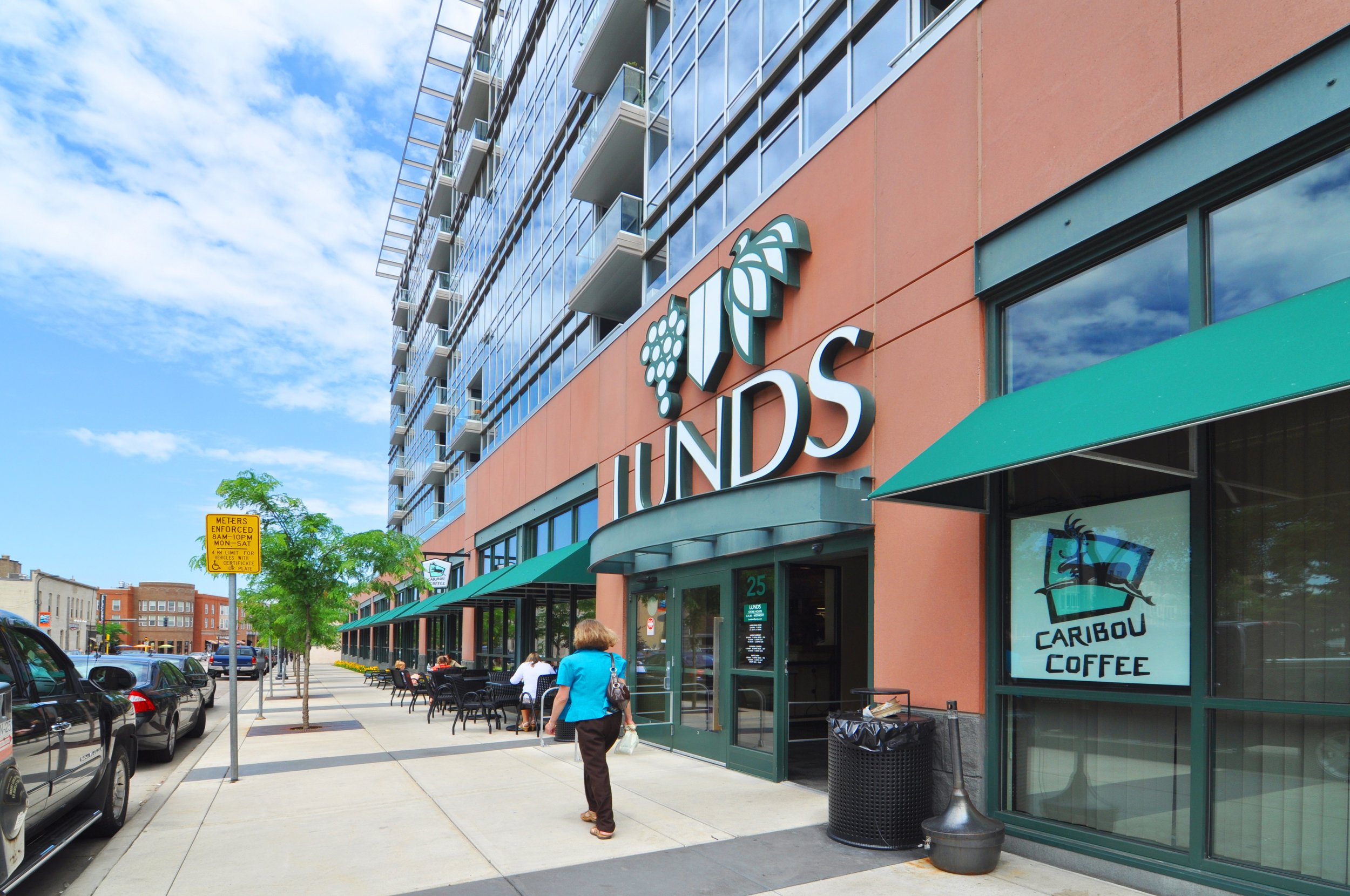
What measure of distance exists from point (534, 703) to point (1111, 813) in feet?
32.6

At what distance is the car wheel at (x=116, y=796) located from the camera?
24.5 feet

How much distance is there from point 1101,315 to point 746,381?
5.15 m

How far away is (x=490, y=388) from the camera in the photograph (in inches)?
1179

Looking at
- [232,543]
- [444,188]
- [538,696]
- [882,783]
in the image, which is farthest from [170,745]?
[444,188]

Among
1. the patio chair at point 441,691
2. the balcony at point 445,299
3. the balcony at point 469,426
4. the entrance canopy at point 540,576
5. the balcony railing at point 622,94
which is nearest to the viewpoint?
the entrance canopy at point 540,576

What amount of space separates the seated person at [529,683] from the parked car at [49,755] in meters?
6.79

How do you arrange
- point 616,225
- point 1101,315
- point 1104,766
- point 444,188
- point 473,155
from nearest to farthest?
point 1104,766, point 1101,315, point 616,225, point 473,155, point 444,188

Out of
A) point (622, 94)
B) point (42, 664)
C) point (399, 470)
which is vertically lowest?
point (42, 664)

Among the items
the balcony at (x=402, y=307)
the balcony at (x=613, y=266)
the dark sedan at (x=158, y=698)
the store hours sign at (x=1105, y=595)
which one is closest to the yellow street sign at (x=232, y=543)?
the dark sedan at (x=158, y=698)

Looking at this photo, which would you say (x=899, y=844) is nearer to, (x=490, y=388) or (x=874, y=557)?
(x=874, y=557)

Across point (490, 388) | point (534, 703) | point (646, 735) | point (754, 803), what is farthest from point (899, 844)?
point (490, 388)

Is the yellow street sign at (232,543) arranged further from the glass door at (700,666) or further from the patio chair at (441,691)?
the patio chair at (441,691)

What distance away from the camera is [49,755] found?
235 inches

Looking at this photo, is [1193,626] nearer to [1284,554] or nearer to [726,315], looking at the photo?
[1284,554]
